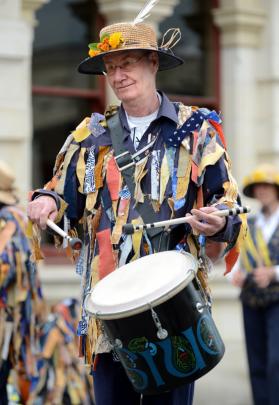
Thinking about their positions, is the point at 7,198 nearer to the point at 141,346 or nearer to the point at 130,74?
the point at 130,74

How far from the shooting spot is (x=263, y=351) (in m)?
9.28

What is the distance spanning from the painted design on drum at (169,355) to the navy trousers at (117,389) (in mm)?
191

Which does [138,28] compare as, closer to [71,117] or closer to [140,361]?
[140,361]

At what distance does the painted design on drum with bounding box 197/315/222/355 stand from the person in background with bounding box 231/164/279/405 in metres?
4.35

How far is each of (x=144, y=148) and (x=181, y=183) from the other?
196mm

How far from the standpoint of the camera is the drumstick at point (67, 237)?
466 centimetres

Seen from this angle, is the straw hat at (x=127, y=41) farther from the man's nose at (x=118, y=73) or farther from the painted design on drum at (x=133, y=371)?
the painted design on drum at (x=133, y=371)

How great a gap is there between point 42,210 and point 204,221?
22.8 inches

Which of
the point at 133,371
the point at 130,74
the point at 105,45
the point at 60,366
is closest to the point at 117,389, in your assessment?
the point at 133,371

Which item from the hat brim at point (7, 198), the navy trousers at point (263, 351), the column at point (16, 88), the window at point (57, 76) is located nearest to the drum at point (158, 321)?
the hat brim at point (7, 198)

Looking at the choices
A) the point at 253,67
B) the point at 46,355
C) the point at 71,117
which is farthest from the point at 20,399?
the point at 253,67

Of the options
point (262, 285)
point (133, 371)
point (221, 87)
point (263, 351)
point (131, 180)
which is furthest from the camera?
point (221, 87)

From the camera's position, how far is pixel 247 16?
38.3ft

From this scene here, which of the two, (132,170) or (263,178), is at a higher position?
(132,170)
